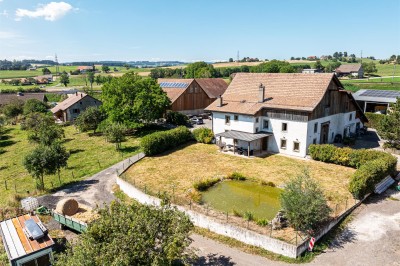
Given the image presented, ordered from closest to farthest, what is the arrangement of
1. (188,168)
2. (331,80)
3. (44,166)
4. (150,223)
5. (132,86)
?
(150,223) → (44,166) → (188,168) → (331,80) → (132,86)

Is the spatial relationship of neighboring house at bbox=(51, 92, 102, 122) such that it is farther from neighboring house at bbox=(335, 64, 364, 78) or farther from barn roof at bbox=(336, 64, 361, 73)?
barn roof at bbox=(336, 64, 361, 73)

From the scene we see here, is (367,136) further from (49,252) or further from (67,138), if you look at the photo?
(67,138)

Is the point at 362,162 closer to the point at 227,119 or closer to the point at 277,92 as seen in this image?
the point at 277,92

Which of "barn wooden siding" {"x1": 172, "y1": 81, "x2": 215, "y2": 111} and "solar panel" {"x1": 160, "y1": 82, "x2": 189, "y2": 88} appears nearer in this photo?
"barn wooden siding" {"x1": 172, "y1": 81, "x2": 215, "y2": 111}

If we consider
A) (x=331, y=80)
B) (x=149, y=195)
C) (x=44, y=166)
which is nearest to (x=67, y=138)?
(x=44, y=166)

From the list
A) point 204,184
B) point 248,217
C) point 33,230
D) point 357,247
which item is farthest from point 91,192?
point 357,247

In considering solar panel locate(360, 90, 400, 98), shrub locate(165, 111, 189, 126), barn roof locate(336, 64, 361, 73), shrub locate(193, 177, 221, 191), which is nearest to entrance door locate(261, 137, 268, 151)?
shrub locate(193, 177, 221, 191)

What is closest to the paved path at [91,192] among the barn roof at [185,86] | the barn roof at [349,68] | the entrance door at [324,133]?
the entrance door at [324,133]
